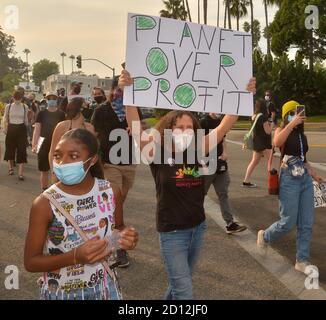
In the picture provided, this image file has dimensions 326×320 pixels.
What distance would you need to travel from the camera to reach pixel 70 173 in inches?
98.6

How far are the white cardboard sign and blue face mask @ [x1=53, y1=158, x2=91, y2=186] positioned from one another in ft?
4.33

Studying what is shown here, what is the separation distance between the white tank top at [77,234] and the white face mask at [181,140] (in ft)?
3.28

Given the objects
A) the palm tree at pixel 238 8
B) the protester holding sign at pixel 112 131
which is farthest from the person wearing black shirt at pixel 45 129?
the palm tree at pixel 238 8

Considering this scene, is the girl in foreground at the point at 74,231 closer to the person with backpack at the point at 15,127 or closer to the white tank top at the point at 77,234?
the white tank top at the point at 77,234

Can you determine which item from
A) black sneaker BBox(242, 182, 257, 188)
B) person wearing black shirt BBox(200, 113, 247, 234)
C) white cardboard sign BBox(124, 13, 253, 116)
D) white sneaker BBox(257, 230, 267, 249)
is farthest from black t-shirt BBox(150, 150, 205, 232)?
black sneaker BBox(242, 182, 257, 188)

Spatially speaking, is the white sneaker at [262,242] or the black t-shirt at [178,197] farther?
the white sneaker at [262,242]

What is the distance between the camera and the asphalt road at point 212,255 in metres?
4.63

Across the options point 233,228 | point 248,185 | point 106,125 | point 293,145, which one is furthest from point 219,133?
point 248,185

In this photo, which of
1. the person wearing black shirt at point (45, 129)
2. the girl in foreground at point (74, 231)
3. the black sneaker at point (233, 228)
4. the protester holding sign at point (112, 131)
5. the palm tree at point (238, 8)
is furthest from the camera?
the palm tree at point (238, 8)

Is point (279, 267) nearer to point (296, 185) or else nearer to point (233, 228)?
point (296, 185)

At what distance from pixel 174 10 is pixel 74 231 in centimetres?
5785

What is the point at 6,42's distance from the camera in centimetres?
14300
